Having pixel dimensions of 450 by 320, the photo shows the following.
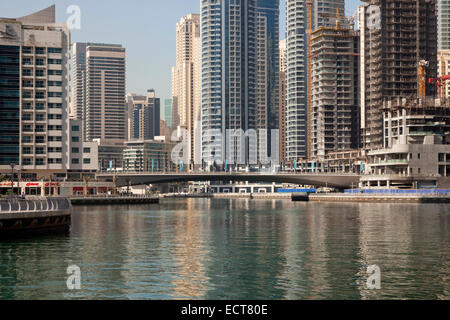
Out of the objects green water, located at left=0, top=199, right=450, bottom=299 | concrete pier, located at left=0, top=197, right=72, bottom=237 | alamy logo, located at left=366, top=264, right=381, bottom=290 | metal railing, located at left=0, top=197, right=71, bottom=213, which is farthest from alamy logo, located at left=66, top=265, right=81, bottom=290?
metal railing, located at left=0, top=197, right=71, bottom=213

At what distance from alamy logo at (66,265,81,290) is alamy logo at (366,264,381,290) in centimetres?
1920

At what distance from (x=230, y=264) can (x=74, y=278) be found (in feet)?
44.0

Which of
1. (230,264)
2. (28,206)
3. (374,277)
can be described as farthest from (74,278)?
(28,206)

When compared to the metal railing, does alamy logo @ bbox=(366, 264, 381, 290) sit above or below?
below

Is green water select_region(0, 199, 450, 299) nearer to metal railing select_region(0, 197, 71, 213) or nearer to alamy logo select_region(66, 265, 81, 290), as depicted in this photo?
alamy logo select_region(66, 265, 81, 290)

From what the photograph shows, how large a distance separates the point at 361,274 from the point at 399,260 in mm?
9079

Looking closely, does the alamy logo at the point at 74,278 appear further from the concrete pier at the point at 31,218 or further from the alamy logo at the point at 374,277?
the concrete pier at the point at 31,218

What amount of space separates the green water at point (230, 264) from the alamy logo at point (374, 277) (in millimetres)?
434

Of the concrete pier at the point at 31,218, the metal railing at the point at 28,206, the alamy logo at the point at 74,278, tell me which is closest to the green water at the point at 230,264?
the alamy logo at the point at 74,278

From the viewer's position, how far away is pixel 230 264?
5372 centimetres

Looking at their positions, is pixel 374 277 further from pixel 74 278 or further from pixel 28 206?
pixel 28 206

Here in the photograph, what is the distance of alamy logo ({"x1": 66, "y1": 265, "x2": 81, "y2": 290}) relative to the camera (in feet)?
142
